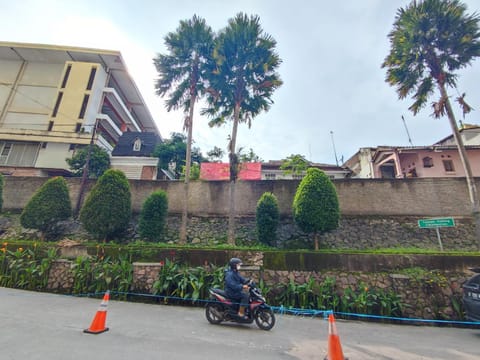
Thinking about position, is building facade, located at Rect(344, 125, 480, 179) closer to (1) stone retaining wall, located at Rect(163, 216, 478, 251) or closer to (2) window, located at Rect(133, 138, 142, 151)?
(1) stone retaining wall, located at Rect(163, 216, 478, 251)

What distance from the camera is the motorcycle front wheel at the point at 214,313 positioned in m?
4.53

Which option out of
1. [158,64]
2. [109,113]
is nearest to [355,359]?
[158,64]

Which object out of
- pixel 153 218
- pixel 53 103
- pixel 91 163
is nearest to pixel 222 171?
pixel 153 218

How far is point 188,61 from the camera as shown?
1202cm

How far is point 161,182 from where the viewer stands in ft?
42.2

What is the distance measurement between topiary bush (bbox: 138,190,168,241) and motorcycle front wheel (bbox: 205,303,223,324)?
255 inches

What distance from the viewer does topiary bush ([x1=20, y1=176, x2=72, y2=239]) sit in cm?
1001

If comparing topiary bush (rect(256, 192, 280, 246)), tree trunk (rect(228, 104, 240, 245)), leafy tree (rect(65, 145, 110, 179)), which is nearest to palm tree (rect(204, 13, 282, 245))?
tree trunk (rect(228, 104, 240, 245))

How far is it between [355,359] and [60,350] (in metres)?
4.09

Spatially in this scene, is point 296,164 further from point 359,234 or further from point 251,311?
point 251,311

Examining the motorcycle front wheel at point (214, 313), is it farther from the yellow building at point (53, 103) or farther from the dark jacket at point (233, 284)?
the yellow building at point (53, 103)

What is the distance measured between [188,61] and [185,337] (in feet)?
41.2

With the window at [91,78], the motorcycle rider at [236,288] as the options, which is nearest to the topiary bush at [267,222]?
the motorcycle rider at [236,288]

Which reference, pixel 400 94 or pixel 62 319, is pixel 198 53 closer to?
pixel 400 94
